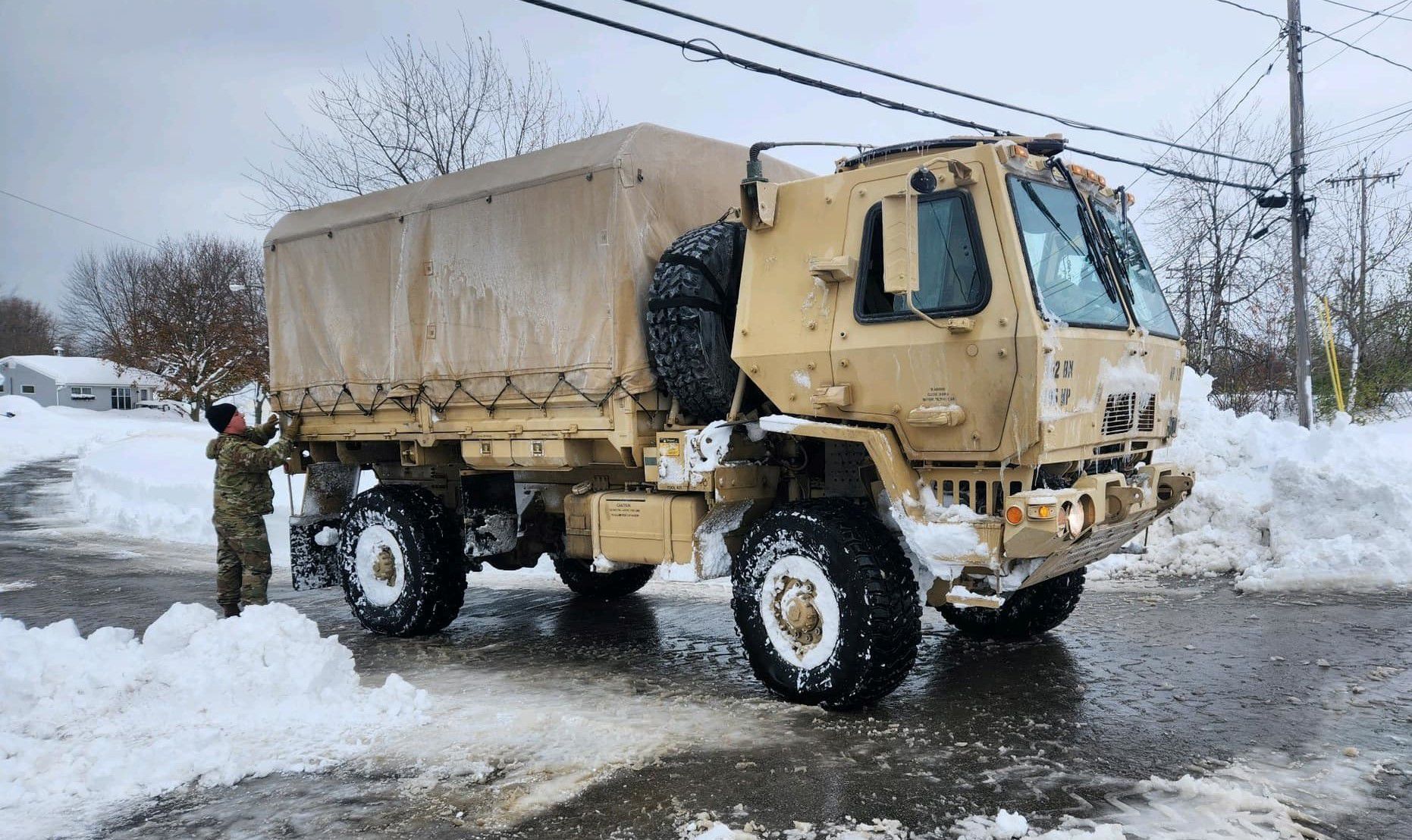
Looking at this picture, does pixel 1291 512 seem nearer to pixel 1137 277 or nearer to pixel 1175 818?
pixel 1137 277

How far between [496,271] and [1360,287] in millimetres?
23055

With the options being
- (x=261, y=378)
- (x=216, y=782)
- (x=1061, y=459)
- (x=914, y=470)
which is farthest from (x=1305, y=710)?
(x=261, y=378)

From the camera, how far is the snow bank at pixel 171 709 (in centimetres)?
484

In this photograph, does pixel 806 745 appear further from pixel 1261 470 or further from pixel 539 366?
pixel 1261 470

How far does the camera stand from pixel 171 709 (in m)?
5.68

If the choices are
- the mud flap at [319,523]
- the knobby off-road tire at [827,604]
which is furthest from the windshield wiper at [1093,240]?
the mud flap at [319,523]

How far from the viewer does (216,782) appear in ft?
16.1

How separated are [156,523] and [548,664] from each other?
11447 mm

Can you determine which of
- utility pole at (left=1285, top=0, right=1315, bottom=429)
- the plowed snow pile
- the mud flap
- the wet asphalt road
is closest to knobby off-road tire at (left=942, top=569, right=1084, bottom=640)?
the wet asphalt road

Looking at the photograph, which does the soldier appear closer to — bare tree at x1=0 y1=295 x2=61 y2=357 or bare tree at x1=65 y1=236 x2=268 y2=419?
bare tree at x1=65 y1=236 x2=268 y2=419

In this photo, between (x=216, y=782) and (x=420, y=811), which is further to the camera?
Result: (x=216, y=782)

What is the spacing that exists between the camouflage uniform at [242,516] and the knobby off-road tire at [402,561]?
2.16 feet

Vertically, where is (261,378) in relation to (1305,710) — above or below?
above

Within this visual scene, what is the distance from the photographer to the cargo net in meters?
6.95
